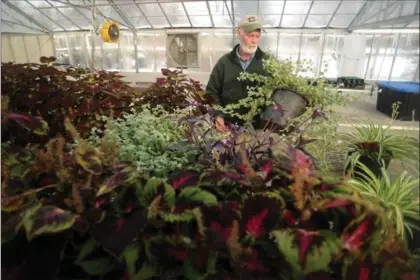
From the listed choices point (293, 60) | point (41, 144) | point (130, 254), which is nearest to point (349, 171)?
point (130, 254)

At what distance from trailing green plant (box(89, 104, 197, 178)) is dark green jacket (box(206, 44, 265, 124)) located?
13.9 inches

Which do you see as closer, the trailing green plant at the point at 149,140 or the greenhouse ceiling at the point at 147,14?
the greenhouse ceiling at the point at 147,14

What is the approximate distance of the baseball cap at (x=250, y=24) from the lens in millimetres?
1148

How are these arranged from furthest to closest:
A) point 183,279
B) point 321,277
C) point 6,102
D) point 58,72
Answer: point 58,72
point 6,102
point 183,279
point 321,277

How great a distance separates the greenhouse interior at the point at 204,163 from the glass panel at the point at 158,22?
136mm

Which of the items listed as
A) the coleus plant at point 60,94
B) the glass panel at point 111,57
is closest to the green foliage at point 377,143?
the coleus plant at point 60,94

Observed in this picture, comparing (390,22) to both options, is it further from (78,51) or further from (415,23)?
(78,51)

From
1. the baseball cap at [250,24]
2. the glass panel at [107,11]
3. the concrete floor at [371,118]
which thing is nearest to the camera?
the concrete floor at [371,118]

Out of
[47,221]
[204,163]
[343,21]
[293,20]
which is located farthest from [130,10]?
[293,20]

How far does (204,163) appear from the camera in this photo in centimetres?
69

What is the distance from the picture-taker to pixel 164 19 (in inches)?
56.5

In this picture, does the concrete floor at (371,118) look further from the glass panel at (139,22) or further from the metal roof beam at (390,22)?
the glass panel at (139,22)

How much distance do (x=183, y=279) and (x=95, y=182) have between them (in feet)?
0.93

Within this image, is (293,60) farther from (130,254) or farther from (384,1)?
(130,254)
